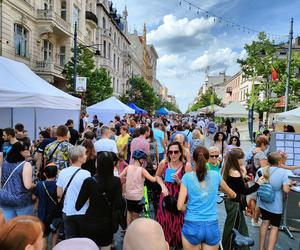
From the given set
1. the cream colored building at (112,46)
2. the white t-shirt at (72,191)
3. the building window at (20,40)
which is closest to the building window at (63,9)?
the building window at (20,40)

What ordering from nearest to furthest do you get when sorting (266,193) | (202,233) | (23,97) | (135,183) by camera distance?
(202,233) → (266,193) → (135,183) → (23,97)

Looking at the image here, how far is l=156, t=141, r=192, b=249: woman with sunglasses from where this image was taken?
12.3ft

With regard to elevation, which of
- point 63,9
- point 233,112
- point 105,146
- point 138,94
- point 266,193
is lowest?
point 266,193

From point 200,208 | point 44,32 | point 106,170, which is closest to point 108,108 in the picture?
point 44,32

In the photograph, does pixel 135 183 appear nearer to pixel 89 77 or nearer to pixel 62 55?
pixel 89 77

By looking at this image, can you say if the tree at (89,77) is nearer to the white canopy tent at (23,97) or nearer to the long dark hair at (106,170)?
the white canopy tent at (23,97)

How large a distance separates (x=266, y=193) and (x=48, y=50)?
73.4ft

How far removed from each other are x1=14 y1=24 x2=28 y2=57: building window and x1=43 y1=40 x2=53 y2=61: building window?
2634mm

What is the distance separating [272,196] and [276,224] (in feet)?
1.45

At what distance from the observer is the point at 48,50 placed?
22984 mm

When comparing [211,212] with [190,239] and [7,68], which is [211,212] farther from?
[7,68]

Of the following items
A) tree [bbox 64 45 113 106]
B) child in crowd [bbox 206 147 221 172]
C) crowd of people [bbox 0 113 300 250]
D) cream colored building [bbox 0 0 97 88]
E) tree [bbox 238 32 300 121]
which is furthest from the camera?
tree [bbox 238 32 300 121]

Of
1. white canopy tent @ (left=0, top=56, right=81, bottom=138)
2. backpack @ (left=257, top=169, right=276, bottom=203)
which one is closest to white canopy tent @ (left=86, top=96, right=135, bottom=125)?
white canopy tent @ (left=0, top=56, right=81, bottom=138)

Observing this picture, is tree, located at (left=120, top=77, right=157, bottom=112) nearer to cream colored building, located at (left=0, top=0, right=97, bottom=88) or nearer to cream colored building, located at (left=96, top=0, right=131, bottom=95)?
cream colored building, located at (left=96, top=0, right=131, bottom=95)
